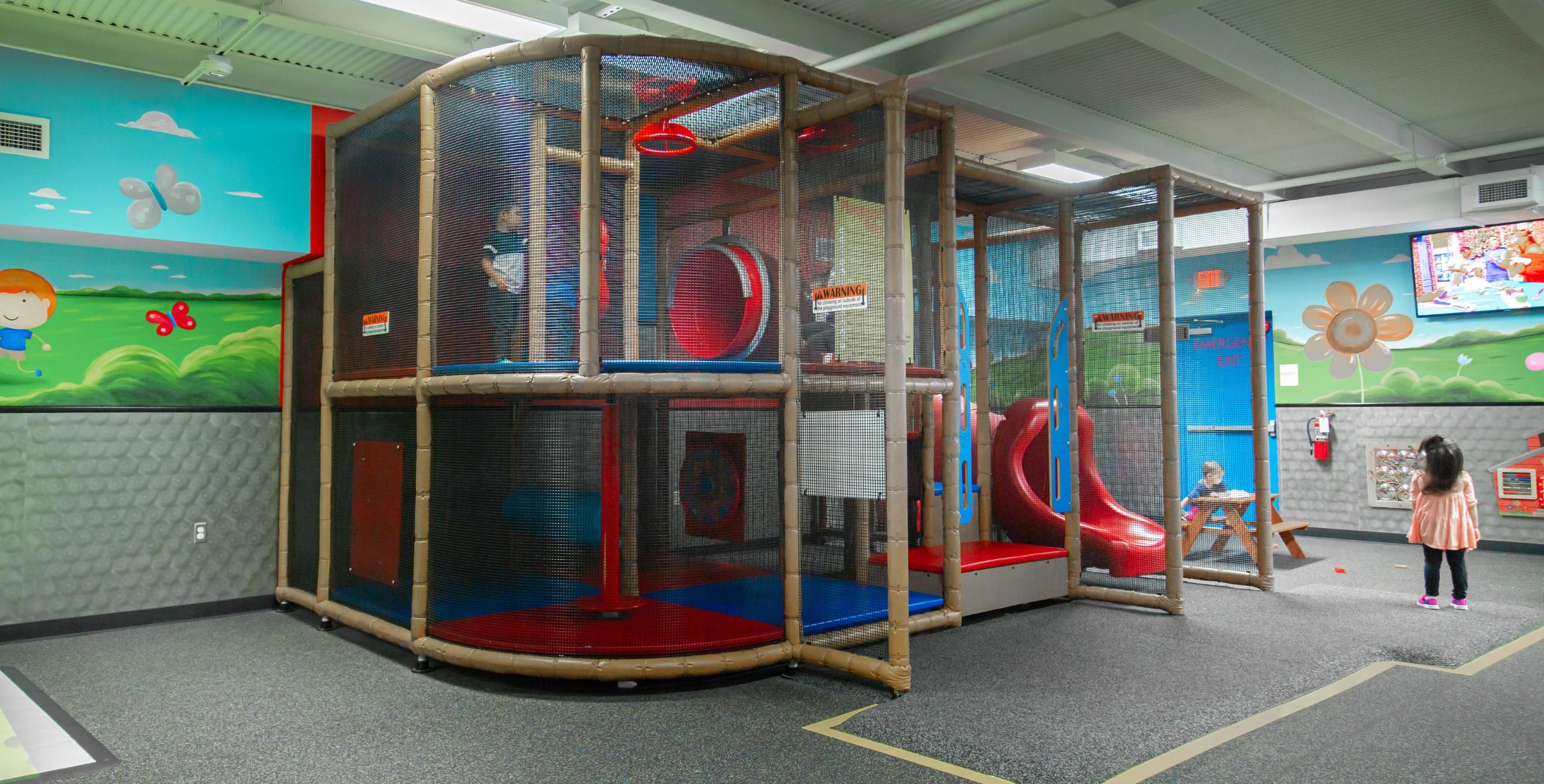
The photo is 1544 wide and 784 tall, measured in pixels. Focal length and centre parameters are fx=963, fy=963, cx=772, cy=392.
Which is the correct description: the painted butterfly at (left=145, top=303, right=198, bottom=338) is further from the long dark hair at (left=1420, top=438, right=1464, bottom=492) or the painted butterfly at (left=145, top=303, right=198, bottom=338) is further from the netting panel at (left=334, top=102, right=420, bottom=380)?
the long dark hair at (left=1420, top=438, right=1464, bottom=492)

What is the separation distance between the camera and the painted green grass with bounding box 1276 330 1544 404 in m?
9.10

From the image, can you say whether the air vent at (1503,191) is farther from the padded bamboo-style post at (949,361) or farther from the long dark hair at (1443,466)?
the padded bamboo-style post at (949,361)

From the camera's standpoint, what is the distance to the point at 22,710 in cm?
400

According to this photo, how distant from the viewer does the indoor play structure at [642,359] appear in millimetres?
4227

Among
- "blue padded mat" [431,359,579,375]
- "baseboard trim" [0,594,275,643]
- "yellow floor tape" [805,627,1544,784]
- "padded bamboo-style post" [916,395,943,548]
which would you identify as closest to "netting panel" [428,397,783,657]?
"blue padded mat" [431,359,579,375]

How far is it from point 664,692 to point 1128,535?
3564mm

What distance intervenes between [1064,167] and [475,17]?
A: 5475 mm

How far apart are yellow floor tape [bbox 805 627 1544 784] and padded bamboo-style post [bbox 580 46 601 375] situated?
180 centimetres

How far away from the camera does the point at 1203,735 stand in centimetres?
365

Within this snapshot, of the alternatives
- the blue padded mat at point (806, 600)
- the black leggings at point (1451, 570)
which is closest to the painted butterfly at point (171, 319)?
the blue padded mat at point (806, 600)

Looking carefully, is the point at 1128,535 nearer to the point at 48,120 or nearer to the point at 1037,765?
the point at 1037,765

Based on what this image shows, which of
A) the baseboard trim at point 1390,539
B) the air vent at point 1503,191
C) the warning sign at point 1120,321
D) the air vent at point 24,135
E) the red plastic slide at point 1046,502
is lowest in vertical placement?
the baseboard trim at point 1390,539

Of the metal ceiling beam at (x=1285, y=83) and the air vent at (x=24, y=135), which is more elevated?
the metal ceiling beam at (x=1285, y=83)

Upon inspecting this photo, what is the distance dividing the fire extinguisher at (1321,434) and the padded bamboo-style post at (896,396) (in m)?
7.87
